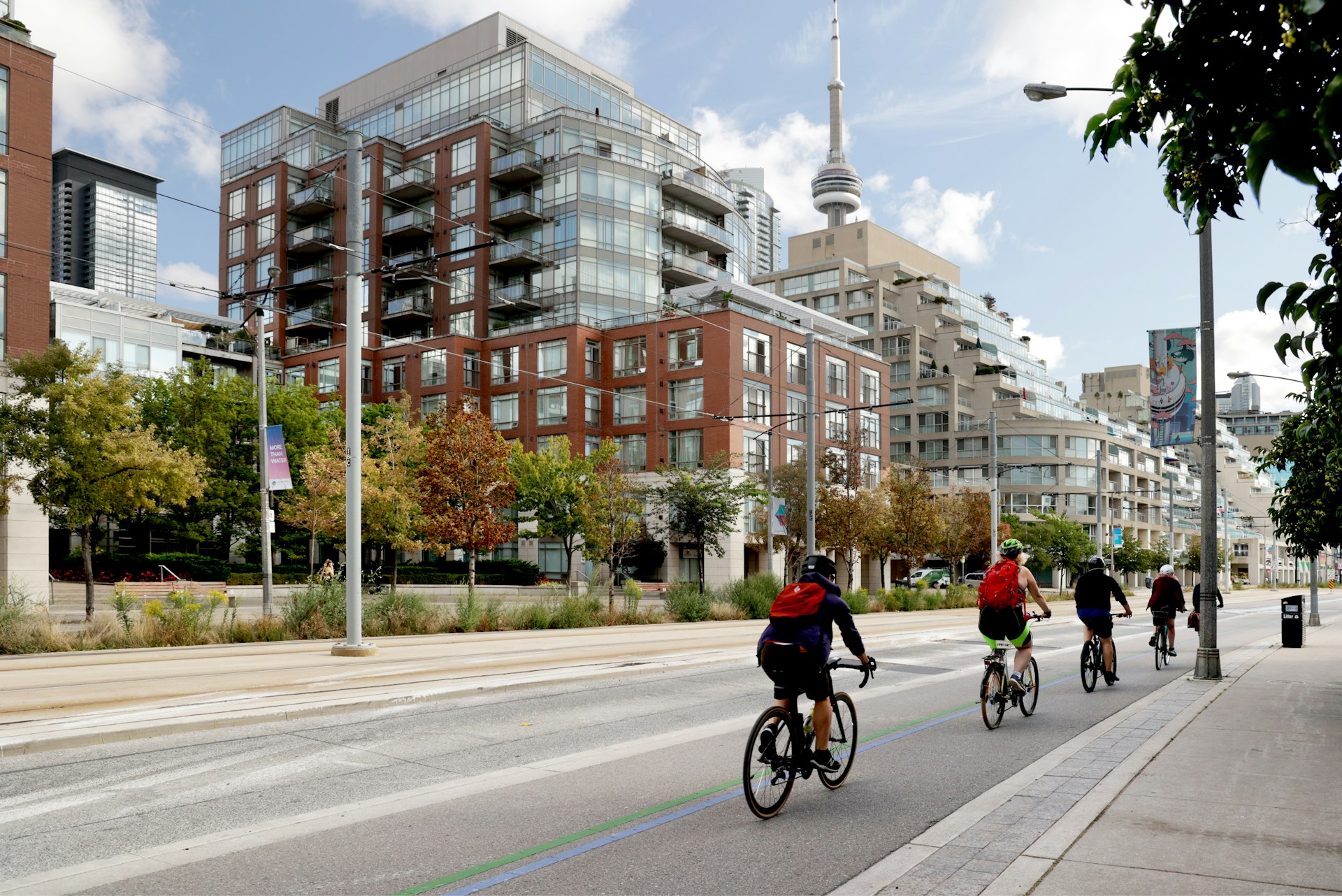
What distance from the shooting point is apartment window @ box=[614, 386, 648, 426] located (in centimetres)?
6209

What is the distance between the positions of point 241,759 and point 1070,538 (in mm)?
77900

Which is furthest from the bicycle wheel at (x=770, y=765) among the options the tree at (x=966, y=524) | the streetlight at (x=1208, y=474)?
the tree at (x=966, y=524)

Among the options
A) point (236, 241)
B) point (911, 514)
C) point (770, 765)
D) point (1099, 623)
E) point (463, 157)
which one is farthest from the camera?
point (236, 241)

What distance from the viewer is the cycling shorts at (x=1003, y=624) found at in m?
10.9

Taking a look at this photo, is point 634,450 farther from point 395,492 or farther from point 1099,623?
point 1099,623

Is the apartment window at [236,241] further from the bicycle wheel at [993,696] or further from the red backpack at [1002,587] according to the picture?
the bicycle wheel at [993,696]

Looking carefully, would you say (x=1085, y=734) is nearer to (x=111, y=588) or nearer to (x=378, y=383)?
(x=111, y=588)

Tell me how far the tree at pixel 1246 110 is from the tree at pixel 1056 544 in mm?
76801

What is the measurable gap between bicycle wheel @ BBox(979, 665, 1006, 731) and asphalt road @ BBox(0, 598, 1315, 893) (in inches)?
8.9

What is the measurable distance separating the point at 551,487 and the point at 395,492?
11.2 m

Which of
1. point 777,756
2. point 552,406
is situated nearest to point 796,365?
point 552,406

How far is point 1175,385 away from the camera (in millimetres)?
18422

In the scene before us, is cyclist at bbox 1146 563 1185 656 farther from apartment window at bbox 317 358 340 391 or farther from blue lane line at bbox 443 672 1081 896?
apartment window at bbox 317 358 340 391

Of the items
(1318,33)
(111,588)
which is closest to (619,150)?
(111,588)
